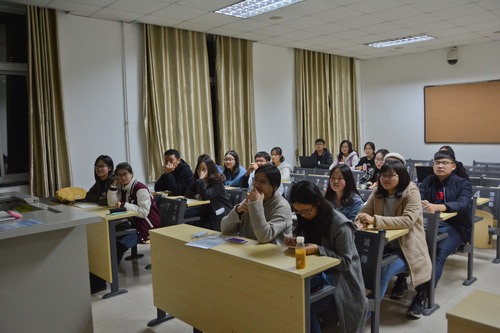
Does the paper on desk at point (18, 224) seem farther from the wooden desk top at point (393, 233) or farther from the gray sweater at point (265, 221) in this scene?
the wooden desk top at point (393, 233)

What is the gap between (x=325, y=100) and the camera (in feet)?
30.7

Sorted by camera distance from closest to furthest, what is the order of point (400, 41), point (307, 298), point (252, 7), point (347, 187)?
A: point (307, 298) < point (347, 187) < point (252, 7) < point (400, 41)

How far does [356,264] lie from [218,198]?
2.38m

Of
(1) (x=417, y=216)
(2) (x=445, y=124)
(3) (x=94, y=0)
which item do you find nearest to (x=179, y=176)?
(3) (x=94, y=0)

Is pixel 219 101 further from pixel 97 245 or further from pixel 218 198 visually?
pixel 97 245

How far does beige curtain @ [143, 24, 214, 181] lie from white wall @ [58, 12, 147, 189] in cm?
15

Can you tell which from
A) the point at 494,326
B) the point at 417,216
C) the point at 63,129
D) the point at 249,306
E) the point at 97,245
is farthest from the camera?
the point at 63,129

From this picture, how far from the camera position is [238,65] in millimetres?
7551

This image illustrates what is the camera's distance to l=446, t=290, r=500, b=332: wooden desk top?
135 cm

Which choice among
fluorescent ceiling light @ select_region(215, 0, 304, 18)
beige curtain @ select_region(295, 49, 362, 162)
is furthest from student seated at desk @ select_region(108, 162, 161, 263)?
beige curtain @ select_region(295, 49, 362, 162)

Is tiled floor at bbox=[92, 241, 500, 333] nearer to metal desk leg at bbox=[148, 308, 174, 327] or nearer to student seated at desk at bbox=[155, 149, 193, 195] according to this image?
metal desk leg at bbox=[148, 308, 174, 327]

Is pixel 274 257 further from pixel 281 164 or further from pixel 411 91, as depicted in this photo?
pixel 411 91

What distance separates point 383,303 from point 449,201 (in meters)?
1.11

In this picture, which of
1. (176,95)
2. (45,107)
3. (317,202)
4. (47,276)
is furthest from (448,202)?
(45,107)
